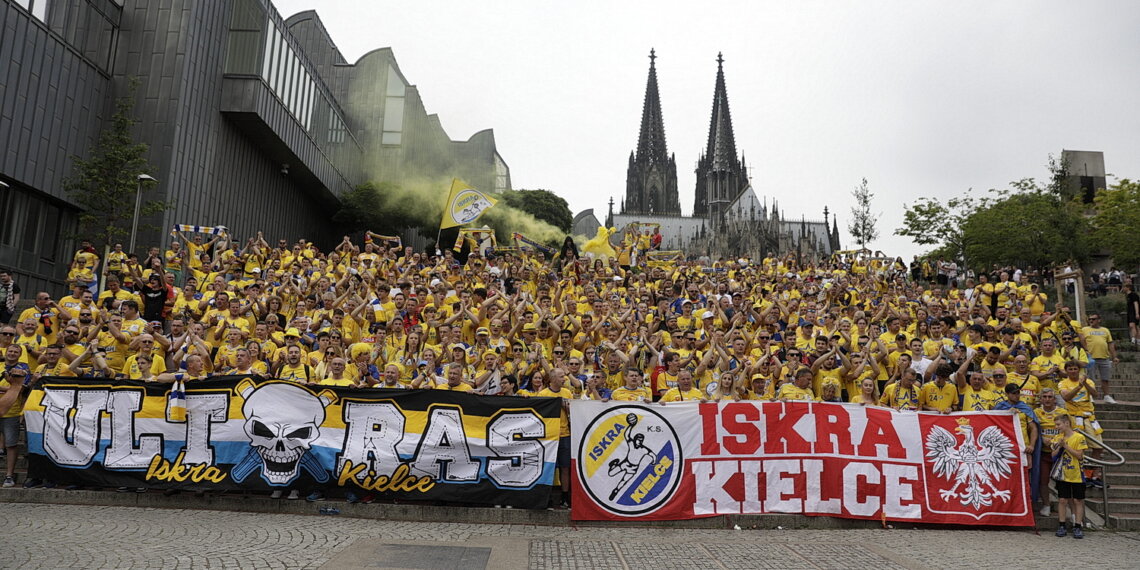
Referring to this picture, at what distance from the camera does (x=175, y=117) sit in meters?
25.7

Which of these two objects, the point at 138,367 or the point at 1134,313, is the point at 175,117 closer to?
the point at 138,367

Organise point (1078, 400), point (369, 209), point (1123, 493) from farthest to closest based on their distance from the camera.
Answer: point (369, 209)
point (1123, 493)
point (1078, 400)

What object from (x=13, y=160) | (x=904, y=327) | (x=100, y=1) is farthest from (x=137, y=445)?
(x=100, y=1)

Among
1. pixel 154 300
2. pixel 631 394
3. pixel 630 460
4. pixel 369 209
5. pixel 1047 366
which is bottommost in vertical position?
pixel 630 460

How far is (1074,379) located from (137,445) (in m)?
12.7

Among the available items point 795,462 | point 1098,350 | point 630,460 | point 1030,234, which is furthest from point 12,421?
point 1030,234

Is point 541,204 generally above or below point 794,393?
above

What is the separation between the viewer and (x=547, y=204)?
2152 inches

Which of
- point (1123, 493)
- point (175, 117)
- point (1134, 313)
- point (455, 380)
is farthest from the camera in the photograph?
point (175, 117)

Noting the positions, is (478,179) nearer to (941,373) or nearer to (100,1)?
(100,1)

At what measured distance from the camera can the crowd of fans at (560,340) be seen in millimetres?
9617

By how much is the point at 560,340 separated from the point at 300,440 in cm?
485

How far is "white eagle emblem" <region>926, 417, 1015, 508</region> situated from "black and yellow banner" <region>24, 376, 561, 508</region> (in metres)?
4.90

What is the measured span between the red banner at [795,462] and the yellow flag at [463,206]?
15.4 meters
